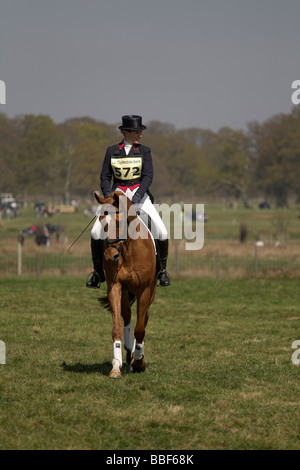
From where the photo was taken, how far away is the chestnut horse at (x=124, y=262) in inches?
332

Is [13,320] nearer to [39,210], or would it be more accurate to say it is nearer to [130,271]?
[130,271]

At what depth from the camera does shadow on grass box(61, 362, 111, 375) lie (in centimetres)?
960

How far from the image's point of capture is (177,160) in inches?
4860

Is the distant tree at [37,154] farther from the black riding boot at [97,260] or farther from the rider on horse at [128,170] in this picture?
the rider on horse at [128,170]

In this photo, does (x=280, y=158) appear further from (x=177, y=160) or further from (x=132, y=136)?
(x=132, y=136)

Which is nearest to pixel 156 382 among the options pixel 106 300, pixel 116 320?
pixel 116 320

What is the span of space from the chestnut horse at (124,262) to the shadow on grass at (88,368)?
0.45m

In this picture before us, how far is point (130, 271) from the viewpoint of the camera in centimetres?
895

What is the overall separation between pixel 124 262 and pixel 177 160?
11554 centimetres

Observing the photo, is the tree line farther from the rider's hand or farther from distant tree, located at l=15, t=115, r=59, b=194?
the rider's hand

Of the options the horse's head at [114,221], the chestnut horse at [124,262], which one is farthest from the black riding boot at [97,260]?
the horse's head at [114,221]

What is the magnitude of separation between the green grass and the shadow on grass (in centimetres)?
2

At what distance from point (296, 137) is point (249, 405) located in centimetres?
9973
